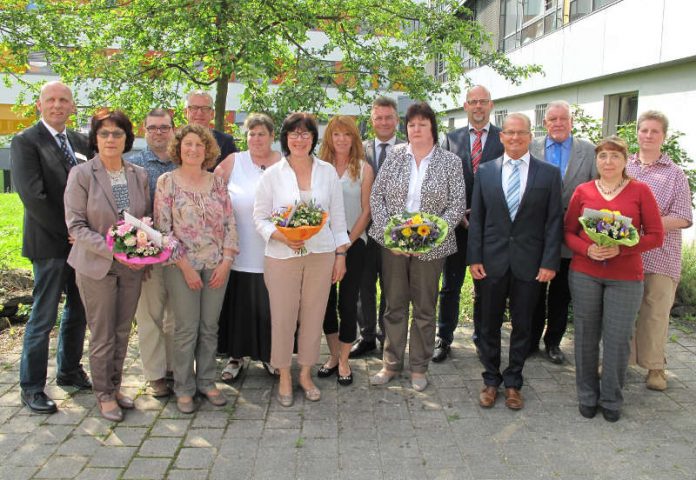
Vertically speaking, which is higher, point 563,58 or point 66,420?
point 563,58

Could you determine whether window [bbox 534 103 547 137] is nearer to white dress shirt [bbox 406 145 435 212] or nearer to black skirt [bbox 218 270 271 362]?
white dress shirt [bbox 406 145 435 212]

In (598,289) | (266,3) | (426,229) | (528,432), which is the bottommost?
(528,432)

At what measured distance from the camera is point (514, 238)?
173 inches

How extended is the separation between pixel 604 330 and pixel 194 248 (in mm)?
3208

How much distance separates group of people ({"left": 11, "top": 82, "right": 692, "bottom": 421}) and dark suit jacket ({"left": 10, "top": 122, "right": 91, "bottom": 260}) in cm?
1

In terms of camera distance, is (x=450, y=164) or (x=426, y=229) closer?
(x=426, y=229)

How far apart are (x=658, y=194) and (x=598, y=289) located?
3.60 feet

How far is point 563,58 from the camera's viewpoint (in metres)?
14.3

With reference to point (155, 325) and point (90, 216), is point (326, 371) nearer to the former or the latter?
point (155, 325)

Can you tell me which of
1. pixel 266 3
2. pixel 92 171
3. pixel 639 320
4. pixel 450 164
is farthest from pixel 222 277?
pixel 266 3

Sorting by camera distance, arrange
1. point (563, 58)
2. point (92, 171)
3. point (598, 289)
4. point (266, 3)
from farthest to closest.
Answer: point (563, 58) < point (266, 3) < point (598, 289) < point (92, 171)

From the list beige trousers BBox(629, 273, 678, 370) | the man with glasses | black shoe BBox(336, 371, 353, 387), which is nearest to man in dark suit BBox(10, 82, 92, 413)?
the man with glasses

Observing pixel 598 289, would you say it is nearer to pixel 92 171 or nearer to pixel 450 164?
pixel 450 164

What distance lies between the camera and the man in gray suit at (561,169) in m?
5.07
